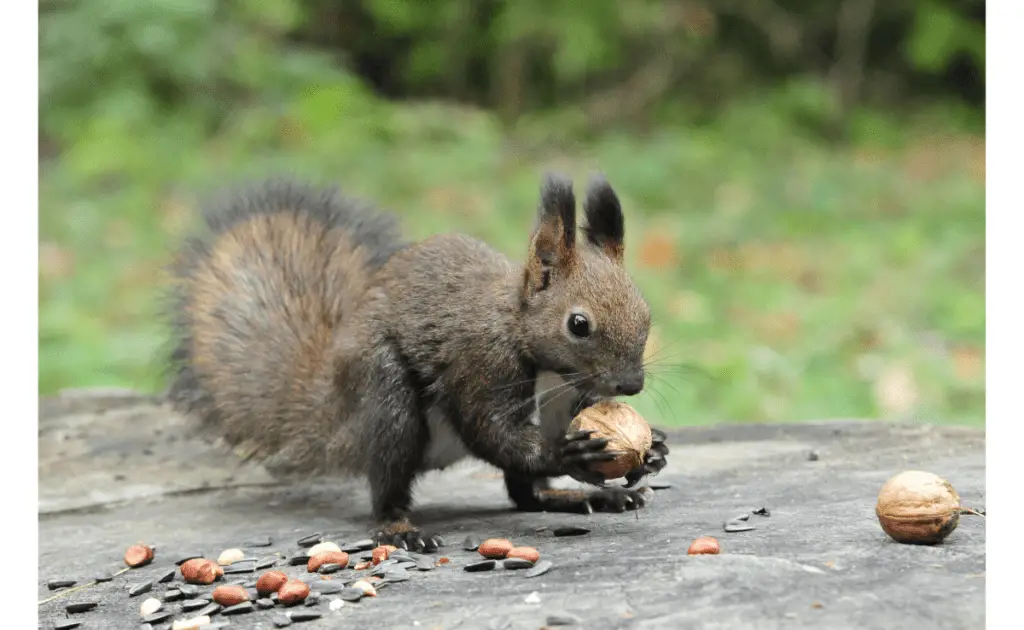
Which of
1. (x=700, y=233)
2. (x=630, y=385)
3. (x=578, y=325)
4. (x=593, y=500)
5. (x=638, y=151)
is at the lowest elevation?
(x=593, y=500)

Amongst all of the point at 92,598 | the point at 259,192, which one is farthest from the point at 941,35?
the point at 92,598

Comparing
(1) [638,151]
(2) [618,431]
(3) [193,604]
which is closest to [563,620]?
(2) [618,431]

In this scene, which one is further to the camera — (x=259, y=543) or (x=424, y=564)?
(x=259, y=543)

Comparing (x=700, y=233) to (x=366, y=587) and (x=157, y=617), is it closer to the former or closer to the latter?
(x=366, y=587)

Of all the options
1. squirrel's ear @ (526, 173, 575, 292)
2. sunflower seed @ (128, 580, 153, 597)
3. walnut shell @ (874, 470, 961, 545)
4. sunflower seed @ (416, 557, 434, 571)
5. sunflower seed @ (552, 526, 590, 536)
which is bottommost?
sunflower seed @ (128, 580, 153, 597)

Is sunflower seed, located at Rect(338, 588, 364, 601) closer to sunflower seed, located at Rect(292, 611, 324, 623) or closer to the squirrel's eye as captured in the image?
sunflower seed, located at Rect(292, 611, 324, 623)

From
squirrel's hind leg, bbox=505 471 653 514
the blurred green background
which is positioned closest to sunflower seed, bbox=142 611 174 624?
squirrel's hind leg, bbox=505 471 653 514
